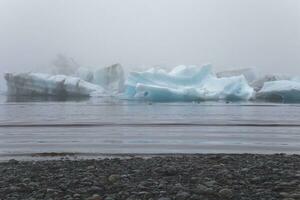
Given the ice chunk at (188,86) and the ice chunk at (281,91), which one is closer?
the ice chunk at (188,86)

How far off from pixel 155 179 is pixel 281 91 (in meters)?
36.1

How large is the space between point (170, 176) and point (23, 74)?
1673 inches

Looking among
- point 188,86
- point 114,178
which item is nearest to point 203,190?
point 114,178

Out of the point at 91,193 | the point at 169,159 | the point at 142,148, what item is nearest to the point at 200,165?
the point at 169,159

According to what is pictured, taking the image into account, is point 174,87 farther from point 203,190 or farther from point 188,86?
point 203,190

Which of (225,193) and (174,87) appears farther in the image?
(174,87)

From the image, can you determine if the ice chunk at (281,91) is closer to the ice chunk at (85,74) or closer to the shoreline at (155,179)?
the ice chunk at (85,74)

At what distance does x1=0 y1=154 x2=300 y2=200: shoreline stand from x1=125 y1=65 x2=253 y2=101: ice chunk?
1238 inches

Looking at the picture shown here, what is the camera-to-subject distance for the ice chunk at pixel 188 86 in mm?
39906

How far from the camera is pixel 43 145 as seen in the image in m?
11.2

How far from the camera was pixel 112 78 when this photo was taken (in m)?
52.4

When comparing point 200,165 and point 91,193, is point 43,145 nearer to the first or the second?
point 200,165

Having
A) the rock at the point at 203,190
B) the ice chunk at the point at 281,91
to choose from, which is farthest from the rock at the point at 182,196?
the ice chunk at the point at 281,91

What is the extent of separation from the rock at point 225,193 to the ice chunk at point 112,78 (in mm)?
46061
